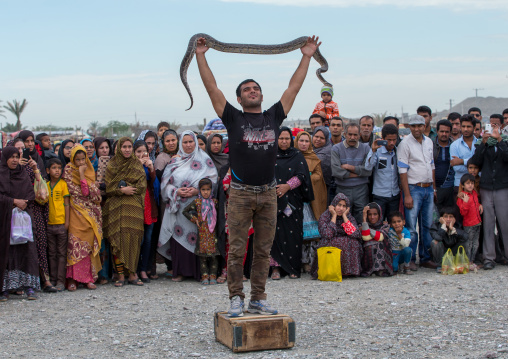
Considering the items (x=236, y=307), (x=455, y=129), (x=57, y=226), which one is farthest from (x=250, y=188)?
(x=455, y=129)

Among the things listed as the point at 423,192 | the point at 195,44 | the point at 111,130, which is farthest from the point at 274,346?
the point at 111,130

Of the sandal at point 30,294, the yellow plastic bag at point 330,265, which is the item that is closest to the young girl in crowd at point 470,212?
the yellow plastic bag at point 330,265

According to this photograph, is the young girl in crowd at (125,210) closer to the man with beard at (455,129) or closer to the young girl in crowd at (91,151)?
the young girl in crowd at (91,151)

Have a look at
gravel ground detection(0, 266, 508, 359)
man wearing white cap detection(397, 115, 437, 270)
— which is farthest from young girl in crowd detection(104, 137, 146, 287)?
man wearing white cap detection(397, 115, 437, 270)

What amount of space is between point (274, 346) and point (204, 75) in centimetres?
237

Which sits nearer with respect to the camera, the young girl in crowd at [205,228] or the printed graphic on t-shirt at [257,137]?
the printed graphic on t-shirt at [257,137]

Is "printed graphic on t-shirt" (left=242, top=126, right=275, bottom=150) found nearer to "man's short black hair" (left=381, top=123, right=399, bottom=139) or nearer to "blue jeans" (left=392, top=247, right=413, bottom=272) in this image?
"blue jeans" (left=392, top=247, right=413, bottom=272)

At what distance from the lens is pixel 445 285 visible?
802 cm

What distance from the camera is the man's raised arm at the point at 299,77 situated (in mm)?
5719

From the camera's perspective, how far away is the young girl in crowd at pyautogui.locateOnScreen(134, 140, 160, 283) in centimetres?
893

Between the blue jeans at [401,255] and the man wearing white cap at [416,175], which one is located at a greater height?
the man wearing white cap at [416,175]

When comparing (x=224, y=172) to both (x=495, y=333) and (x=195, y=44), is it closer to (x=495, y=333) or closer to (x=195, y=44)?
(x=195, y=44)

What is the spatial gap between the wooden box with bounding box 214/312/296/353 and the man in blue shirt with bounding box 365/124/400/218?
14.2 feet

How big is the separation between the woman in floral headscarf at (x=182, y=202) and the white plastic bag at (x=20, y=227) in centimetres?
188
